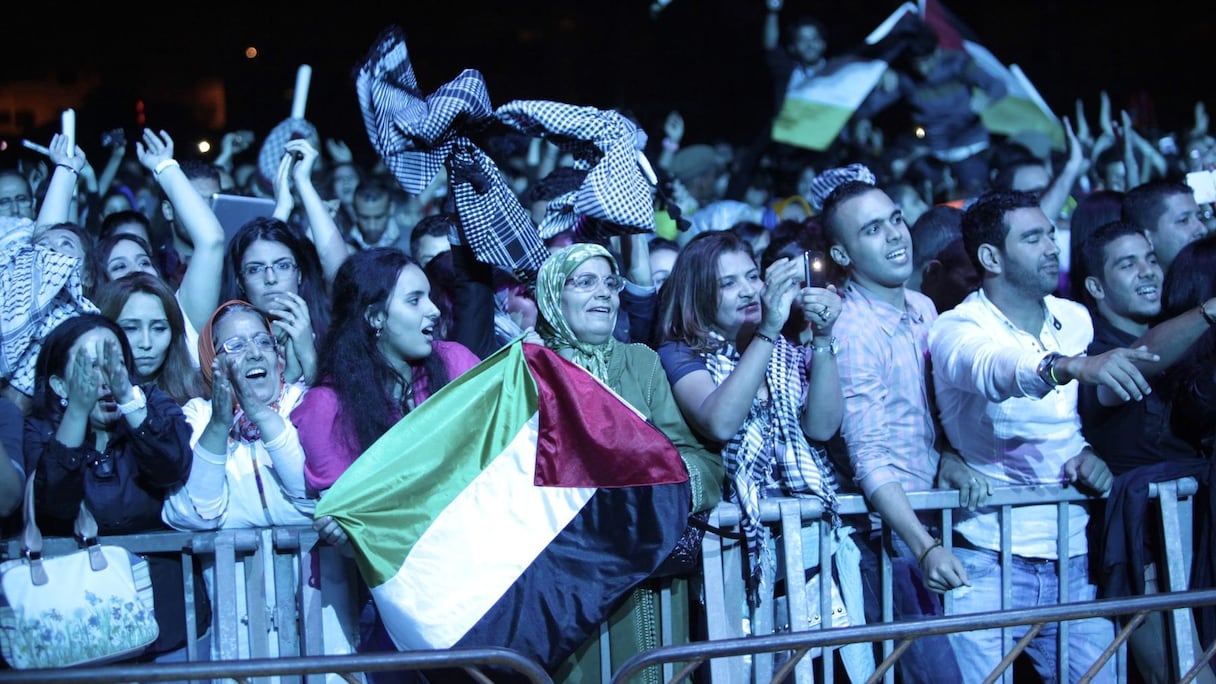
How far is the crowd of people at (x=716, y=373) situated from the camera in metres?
3.77

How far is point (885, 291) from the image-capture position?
4.40 metres

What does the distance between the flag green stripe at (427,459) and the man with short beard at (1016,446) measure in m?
1.56

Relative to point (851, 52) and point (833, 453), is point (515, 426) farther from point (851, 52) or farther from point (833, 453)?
point (851, 52)

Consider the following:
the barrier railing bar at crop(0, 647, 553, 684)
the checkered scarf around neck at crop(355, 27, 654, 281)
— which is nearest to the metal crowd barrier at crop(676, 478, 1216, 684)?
the barrier railing bar at crop(0, 647, 553, 684)

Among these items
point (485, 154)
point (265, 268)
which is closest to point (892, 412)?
point (485, 154)

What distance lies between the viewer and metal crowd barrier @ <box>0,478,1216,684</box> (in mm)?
3148

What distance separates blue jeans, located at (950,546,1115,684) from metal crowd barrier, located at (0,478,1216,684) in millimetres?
83

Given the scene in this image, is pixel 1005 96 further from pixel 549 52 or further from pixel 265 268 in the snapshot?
pixel 265 268

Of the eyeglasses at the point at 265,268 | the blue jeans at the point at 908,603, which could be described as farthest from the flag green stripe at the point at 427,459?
the eyeglasses at the point at 265,268

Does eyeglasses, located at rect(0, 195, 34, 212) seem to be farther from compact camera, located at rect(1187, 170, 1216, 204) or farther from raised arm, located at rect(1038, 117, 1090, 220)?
compact camera, located at rect(1187, 170, 1216, 204)

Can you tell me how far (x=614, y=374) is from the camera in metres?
4.04

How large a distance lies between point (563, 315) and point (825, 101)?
4.97 metres

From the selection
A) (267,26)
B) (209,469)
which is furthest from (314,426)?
(267,26)

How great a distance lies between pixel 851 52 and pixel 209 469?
6.27m
